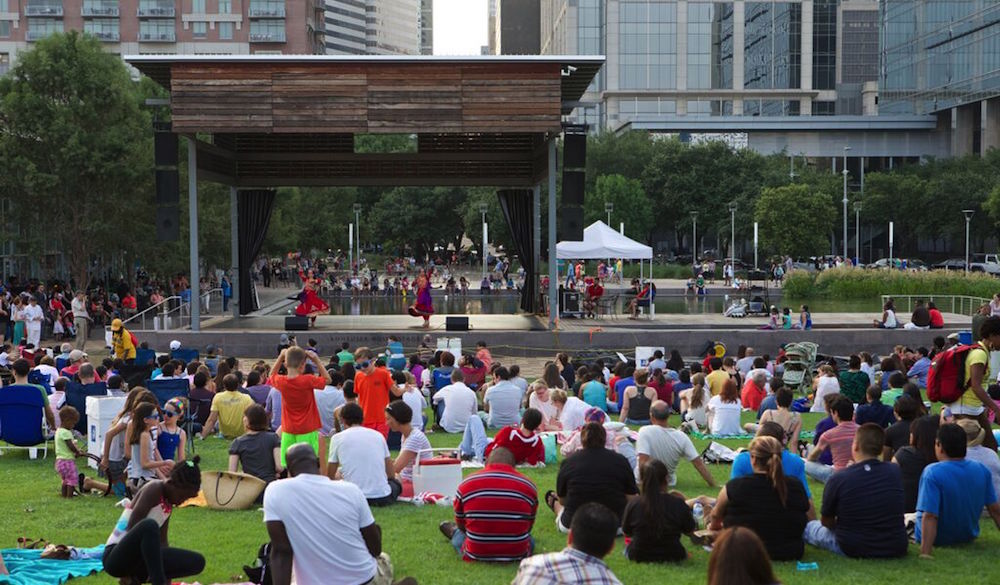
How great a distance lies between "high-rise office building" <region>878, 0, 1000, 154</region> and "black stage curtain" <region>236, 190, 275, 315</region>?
193 feet

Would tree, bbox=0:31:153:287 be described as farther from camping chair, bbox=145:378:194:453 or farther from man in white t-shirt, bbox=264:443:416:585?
man in white t-shirt, bbox=264:443:416:585

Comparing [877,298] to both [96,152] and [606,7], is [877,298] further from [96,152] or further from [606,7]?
[606,7]

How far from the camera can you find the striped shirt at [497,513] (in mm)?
7820

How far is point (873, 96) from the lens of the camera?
10662 cm

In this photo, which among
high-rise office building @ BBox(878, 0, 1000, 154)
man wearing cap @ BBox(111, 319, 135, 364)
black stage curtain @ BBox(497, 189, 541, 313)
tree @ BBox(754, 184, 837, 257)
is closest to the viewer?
man wearing cap @ BBox(111, 319, 135, 364)

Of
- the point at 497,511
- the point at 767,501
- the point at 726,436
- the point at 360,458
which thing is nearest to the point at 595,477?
the point at 497,511

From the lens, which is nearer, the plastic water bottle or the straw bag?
the plastic water bottle

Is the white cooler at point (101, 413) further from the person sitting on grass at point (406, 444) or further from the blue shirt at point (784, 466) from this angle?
the blue shirt at point (784, 466)

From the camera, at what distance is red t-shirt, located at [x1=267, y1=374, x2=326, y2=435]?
10.4m

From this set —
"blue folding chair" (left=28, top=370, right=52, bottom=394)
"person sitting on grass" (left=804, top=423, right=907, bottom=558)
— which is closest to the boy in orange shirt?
"person sitting on grass" (left=804, top=423, right=907, bottom=558)

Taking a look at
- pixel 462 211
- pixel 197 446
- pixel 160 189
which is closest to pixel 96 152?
pixel 160 189

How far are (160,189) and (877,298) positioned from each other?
86.8 ft

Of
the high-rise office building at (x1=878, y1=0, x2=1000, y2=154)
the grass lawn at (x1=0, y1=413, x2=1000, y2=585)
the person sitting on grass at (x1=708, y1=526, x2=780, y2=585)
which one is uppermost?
the high-rise office building at (x1=878, y1=0, x2=1000, y2=154)

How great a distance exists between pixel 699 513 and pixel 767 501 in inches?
55.9
